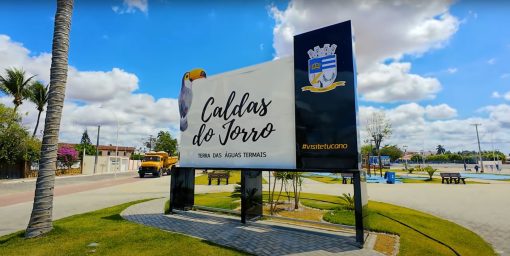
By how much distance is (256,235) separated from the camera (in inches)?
297

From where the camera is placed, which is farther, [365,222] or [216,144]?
[216,144]

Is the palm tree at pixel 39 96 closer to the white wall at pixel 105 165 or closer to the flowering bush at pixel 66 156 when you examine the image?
the flowering bush at pixel 66 156

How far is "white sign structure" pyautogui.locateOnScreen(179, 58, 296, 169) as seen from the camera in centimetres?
805

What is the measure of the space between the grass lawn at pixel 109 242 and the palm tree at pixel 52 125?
17.3 inches

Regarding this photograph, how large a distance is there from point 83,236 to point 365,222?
7.24 meters

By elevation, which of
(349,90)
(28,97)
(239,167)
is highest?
(28,97)

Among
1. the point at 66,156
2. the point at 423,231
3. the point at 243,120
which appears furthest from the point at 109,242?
the point at 66,156

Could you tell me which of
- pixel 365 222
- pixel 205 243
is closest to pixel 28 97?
pixel 205 243

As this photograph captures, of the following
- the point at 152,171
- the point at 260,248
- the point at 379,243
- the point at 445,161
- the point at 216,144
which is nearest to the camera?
the point at 260,248

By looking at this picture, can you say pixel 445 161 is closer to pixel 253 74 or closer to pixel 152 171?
pixel 152 171

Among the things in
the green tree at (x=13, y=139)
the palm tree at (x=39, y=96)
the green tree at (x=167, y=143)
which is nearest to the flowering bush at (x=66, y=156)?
the palm tree at (x=39, y=96)

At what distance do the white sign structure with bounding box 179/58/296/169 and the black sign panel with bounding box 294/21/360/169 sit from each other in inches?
14.9

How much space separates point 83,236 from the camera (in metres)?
7.46

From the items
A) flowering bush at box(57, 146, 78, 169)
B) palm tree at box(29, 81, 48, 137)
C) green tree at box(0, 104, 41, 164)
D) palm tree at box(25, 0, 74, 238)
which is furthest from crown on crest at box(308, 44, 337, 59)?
Result: flowering bush at box(57, 146, 78, 169)
